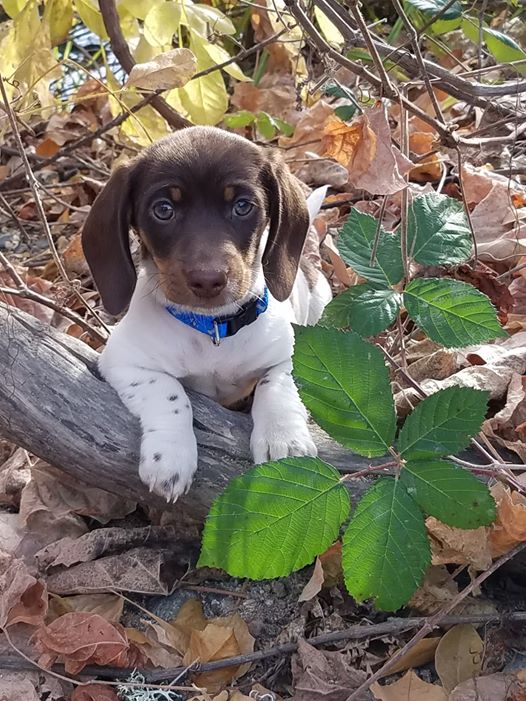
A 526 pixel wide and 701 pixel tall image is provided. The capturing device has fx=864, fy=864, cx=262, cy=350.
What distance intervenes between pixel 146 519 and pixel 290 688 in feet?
2.82

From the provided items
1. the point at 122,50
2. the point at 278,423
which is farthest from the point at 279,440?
the point at 122,50

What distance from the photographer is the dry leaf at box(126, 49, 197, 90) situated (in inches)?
119

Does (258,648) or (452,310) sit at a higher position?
(452,310)

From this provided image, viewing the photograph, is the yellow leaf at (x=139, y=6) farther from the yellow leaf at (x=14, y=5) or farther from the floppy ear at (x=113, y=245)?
the floppy ear at (x=113, y=245)

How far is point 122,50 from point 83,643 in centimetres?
291

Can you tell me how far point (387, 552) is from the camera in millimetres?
1788

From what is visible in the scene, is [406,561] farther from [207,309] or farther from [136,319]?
[136,319]

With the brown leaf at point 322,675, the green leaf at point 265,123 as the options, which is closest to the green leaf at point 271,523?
the brown leaf at point 322,675

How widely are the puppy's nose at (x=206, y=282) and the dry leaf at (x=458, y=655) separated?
Answer: 114cm

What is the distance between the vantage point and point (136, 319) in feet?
9.61

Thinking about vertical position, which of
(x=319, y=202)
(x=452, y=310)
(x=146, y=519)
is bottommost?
(x=146, y=519)

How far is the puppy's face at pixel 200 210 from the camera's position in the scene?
105 inches

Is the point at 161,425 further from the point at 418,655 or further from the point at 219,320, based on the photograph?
the point at 418,655

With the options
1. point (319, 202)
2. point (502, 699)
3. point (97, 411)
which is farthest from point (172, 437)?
point (319, 202)
